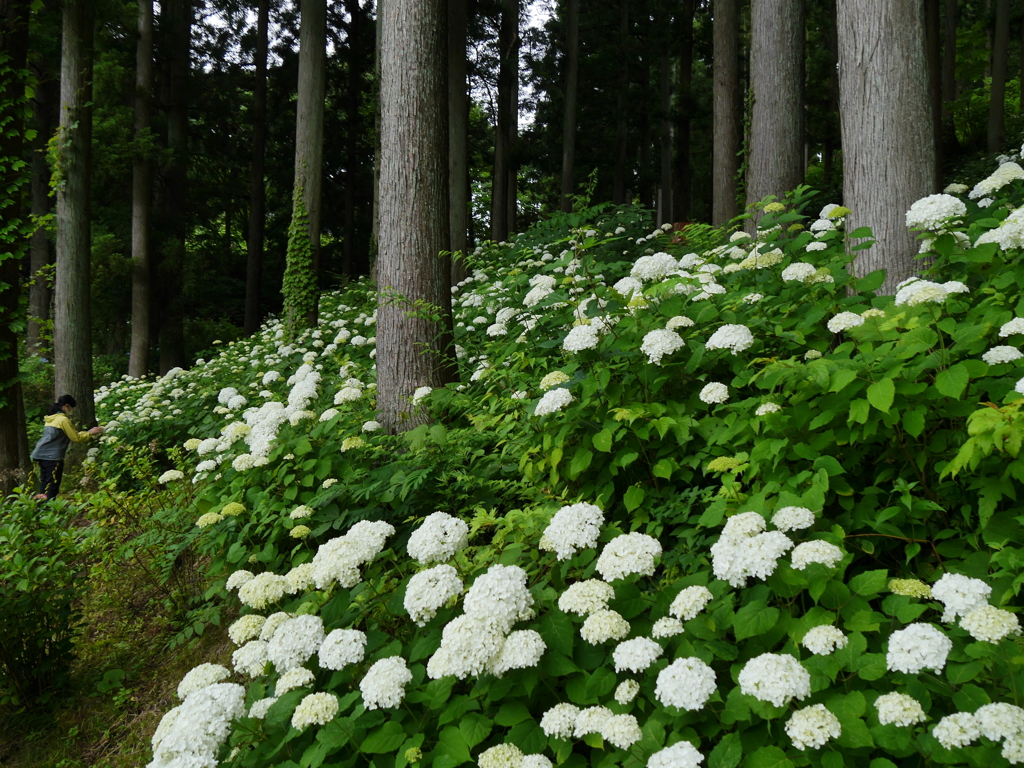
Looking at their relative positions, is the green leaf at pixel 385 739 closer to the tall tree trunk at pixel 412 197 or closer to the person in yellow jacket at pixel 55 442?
the tall tree trunk at pixel 412 197

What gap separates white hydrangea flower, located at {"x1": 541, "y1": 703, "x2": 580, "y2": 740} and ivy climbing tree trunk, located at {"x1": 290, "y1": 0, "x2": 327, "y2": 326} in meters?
9.79

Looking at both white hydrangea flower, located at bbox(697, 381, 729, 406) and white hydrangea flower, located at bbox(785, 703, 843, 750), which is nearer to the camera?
white hydrangea flower, located at bbox(785, 703, 843, 750)

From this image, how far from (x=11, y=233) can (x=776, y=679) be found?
317 inches

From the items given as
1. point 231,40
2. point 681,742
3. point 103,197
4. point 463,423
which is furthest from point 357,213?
point 681,742

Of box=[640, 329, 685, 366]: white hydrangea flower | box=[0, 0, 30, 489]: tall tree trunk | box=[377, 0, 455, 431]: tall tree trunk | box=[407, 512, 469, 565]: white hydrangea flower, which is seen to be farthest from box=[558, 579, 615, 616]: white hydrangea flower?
box=[0, 0, 30, 489]: tall tree trunk

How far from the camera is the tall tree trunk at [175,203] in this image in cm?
1535

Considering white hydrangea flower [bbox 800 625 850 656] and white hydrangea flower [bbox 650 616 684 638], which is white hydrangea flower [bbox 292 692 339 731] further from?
white hydrangea flower [bbox 800 625 850 656]

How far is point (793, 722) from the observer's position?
1723mm

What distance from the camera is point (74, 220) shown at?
847 centimetres

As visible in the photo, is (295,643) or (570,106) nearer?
(295,643)

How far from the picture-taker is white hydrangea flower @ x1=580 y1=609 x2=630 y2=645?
2.10 meters

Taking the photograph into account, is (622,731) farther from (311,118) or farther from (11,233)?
(311,118)

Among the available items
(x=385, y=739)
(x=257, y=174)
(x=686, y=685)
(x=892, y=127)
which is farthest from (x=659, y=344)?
(x=257, y=174)

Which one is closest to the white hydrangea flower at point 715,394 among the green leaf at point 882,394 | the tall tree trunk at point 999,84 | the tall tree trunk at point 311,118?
the green leaf at point 882,394
